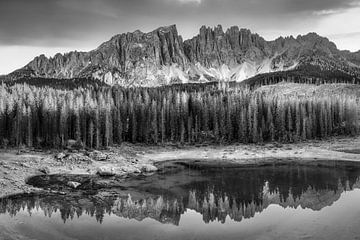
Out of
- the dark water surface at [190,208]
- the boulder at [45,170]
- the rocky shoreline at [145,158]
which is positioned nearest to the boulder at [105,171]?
the rocky shoreline at [145,158]

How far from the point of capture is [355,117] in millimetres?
145500

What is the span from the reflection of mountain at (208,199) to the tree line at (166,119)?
159 ft

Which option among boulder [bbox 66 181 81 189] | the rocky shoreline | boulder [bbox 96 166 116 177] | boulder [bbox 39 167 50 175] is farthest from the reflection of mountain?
boulder [bbox 39 167 50 175]

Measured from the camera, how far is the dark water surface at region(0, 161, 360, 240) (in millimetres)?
38594

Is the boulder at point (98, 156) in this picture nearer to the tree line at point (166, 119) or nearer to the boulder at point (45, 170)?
the boulder at point (45, 170)

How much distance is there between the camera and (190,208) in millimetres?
49281

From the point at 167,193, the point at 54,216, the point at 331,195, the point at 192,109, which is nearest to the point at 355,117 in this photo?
the point at 192,109

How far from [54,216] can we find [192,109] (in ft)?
318

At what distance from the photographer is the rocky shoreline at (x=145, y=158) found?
71438mm

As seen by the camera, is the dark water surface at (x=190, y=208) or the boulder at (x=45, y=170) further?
the boulder at (x=45, y=170)

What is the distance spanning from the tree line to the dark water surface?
41.7 metres

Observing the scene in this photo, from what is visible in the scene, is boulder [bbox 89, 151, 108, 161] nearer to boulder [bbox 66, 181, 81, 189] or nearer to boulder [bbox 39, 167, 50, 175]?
boulder [bbox 39, 167, 50, 175]

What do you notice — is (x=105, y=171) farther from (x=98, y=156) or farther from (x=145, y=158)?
(x=145, y=158)

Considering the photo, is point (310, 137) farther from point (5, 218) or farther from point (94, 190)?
point (5, 218)
